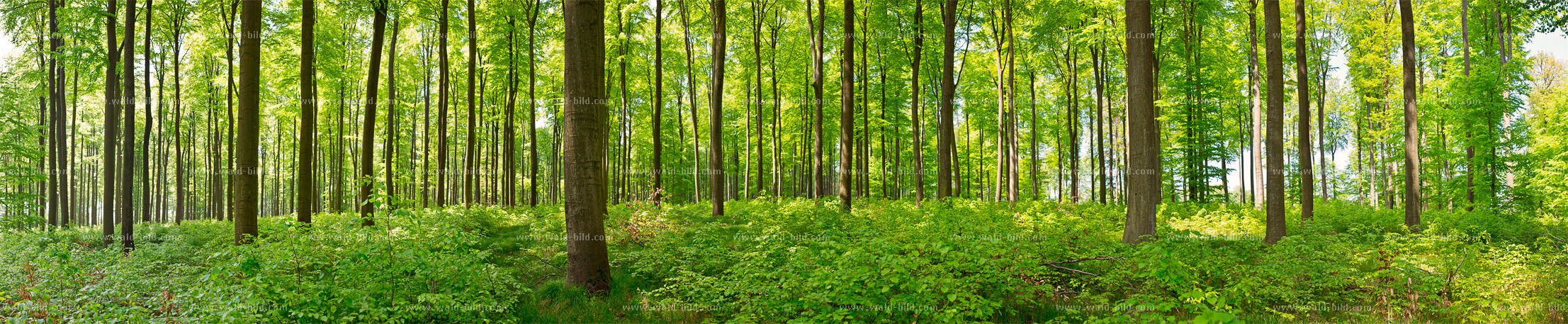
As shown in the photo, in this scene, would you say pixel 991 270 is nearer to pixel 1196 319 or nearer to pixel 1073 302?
pixel 1073 302

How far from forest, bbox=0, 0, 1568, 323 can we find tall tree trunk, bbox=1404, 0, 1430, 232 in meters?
0.09

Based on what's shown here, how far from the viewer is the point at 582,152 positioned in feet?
25.9

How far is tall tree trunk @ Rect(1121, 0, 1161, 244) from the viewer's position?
1056 cm

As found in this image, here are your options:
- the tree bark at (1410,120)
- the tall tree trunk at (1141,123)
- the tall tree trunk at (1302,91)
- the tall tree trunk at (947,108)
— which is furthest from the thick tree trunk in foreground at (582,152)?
the tree bark at (1410,120)

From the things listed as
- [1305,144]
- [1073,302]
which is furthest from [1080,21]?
[1073,302]

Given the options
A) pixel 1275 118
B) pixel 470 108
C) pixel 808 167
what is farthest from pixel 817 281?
pixel 808 167

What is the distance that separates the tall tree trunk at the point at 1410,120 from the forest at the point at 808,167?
89 mm

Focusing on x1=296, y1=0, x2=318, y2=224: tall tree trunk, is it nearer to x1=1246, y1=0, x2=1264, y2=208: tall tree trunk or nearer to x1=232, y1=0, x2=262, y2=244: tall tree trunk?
x1=232, y1=0, x2=262, y2=244: tall tree trunk

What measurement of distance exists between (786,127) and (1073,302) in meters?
27.3

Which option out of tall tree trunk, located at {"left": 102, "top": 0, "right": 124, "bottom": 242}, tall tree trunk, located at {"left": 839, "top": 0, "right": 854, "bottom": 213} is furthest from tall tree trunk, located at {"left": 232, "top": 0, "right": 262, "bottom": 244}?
tall tree trunk, located at {"left": 839, "top": 0, "right": 854, "bottom": 213}

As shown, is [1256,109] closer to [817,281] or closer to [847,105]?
[847,105]

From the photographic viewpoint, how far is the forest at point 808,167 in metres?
6.57

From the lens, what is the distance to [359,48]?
25.4 metres

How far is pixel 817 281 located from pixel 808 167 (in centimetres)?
2822
